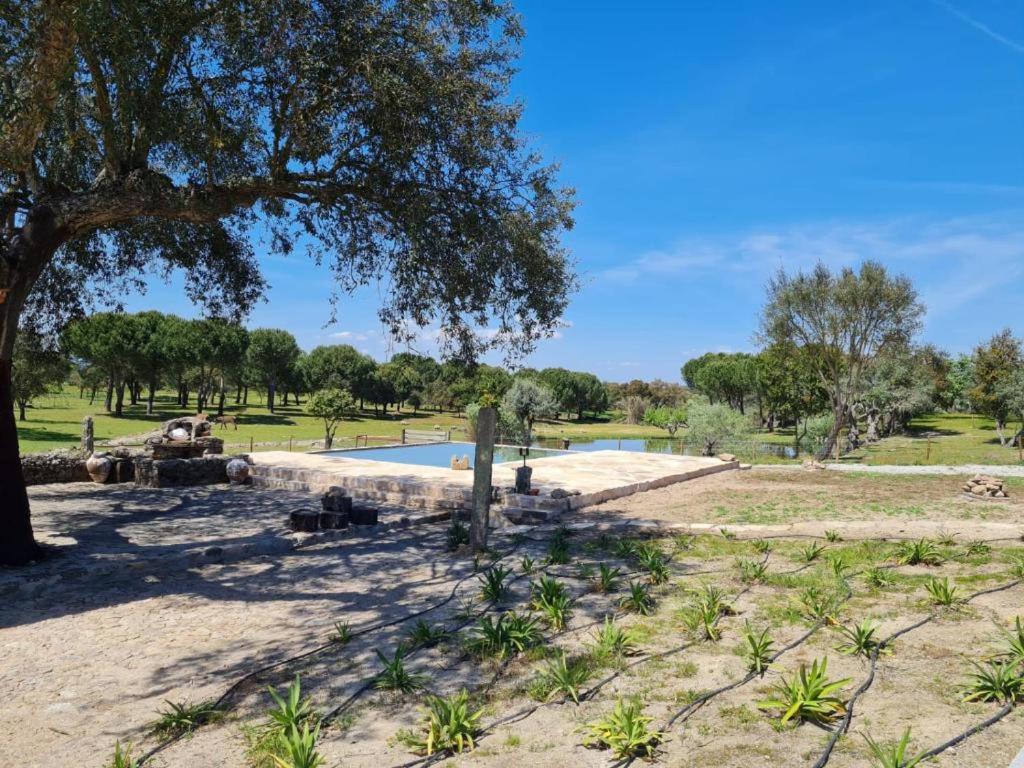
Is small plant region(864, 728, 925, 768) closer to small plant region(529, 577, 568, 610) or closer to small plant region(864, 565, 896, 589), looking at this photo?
small plant region(529, 577, 568, 610)

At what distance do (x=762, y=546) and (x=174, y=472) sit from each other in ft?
42.3

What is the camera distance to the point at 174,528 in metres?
11.1

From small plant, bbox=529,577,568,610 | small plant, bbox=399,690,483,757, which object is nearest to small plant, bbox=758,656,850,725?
small plant, bbox=399,690,483,757

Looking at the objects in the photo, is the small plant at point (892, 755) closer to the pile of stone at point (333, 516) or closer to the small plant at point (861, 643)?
the small plant at point (861, 643)

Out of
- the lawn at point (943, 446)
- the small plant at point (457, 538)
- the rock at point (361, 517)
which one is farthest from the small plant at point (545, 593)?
the lawn at point (943, 446)

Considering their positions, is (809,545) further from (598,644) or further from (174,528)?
(174,528)

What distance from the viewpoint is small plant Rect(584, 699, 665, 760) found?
3.85m

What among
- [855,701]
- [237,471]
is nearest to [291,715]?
[855,701]

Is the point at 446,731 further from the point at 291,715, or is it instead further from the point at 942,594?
the point at 942,594

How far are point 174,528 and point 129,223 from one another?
527cm

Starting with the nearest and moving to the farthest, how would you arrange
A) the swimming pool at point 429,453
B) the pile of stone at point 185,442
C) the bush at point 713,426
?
1. the pile of stone at point 185,442
2. the swimming pool at point 429,453
3. the bush at point 713,426

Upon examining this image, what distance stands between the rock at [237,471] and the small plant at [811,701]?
1437 centimetres

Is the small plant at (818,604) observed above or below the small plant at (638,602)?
above

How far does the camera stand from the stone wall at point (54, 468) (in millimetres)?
14203
